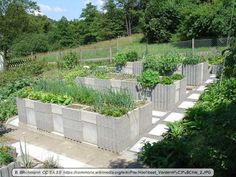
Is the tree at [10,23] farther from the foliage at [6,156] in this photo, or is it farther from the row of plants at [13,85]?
the foliage at [6,156]

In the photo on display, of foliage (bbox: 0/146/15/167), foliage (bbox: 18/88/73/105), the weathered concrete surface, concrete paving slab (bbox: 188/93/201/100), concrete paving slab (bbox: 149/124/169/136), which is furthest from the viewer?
concrete paving slab (bbox: 188/93/201/100)

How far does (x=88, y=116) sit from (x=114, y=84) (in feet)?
9.94

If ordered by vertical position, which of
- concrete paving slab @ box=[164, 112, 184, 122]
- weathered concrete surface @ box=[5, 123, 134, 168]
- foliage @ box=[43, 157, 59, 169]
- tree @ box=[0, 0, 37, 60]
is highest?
tree @ box=[0, 0, 37, 60]

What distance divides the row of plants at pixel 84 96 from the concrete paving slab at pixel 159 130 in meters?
0.77

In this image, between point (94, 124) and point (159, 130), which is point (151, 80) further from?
point (94, 124)

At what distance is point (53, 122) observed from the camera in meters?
7.20

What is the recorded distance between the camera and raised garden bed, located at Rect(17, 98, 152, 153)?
5.95 metres

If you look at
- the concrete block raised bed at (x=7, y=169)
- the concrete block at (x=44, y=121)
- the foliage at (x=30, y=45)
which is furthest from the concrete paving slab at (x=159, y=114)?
the foliage at (x=30, y=45)

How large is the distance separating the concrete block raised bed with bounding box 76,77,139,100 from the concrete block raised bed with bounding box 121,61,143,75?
2369 mm

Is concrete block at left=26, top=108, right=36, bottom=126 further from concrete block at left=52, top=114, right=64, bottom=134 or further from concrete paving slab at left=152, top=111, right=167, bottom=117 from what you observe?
concrete paving slab at left=152, top=111, right=167, bottom=117

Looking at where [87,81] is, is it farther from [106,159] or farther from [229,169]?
[229,169]

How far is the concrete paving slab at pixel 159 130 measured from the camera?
6642 mm

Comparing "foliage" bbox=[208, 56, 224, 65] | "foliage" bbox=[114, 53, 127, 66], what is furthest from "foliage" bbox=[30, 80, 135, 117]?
"foliage" bbox=[208, 56, 224, 65]

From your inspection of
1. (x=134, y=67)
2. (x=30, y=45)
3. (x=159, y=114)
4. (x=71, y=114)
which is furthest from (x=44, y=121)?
(x=30, y=45)
